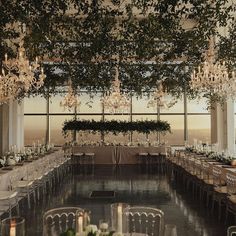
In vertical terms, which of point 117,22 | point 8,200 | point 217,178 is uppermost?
point 117,22

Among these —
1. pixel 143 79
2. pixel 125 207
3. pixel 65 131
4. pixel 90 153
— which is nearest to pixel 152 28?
pixel 125 207

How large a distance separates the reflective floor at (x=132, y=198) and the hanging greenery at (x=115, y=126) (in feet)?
10.6

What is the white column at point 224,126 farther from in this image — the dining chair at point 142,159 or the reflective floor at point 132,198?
the reflective floor at point 132,198

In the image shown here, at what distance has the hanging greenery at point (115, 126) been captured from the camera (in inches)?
664

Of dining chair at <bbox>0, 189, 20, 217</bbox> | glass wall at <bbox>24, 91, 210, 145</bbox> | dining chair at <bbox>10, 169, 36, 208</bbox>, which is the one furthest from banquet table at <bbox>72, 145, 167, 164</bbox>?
dining chair at <bbox>0, 189, 20, 217</bbox>

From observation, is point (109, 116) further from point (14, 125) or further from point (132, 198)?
point (132, 198)

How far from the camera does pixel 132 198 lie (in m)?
8.67

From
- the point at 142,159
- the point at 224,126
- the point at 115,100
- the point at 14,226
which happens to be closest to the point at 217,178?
the point at 14,226

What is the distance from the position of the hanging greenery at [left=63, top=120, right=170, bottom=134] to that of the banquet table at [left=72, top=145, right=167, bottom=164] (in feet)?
3.70

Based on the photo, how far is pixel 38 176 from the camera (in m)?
8.42

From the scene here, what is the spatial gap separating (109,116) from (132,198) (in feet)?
40.7

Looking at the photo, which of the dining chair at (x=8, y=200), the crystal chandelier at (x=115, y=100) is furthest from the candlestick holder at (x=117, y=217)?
the crystal chandelier at (x=115, y=100)

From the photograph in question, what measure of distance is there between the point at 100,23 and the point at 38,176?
14.9ft

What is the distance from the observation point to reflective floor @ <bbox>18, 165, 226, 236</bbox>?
629cm
